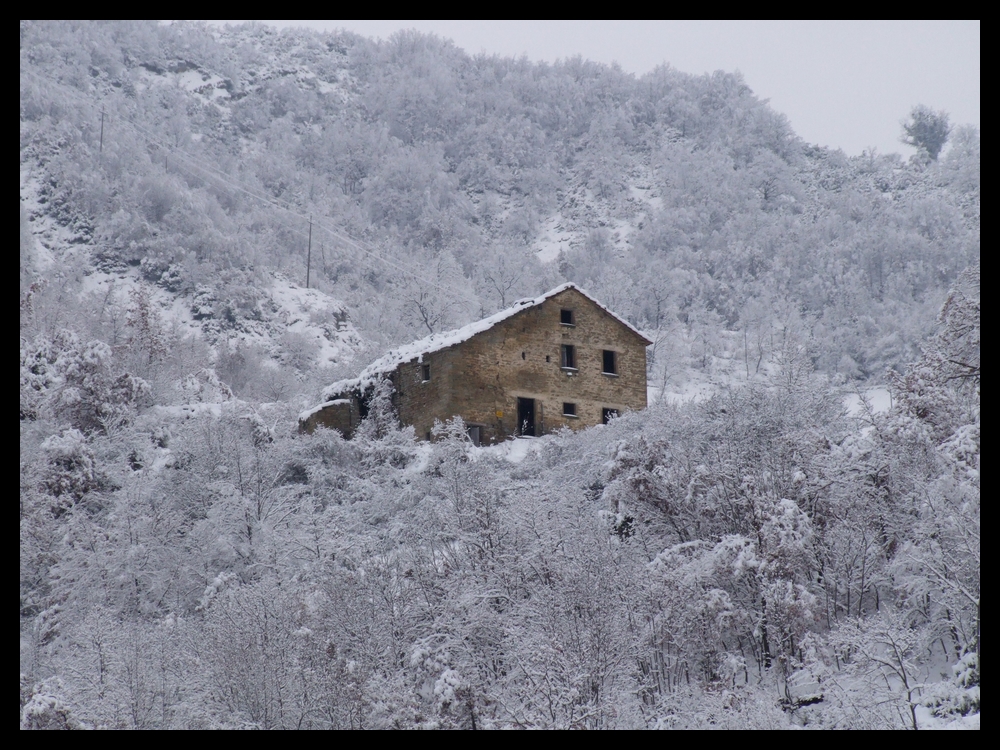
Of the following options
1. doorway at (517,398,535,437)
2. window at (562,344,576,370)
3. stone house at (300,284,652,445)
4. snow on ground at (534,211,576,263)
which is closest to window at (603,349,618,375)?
stone house at (300,284,652,445)

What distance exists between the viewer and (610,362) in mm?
39250

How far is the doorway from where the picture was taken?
3669cm

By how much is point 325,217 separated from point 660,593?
3872 inches

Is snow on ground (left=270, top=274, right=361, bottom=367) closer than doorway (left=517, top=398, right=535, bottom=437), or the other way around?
doorway (left=517, top=398, right=535, bottom=437)

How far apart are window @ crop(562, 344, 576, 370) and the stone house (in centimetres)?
3

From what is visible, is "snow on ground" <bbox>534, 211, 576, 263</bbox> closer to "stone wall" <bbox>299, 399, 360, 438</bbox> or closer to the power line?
the power line

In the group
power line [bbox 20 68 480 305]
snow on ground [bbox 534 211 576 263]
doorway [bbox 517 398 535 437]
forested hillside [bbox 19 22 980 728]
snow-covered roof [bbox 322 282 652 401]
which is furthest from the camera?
snow on ground [bbox 534 211 576 263]

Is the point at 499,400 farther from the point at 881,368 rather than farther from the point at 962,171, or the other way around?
the point at 962,171

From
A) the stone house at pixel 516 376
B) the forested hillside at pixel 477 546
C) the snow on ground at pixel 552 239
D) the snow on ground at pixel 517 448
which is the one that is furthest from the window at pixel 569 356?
the snow on ground at pixel 552 239

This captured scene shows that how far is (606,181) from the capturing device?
139500 millimetres

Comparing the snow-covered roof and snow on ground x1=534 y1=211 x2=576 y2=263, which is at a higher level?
snow on ground x1=534 y1=211 x2=576 y2=263

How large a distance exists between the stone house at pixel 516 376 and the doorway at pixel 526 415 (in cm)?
3

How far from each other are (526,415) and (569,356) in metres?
2.75

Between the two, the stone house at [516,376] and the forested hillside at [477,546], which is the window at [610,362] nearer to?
the stone house at [516,376]
